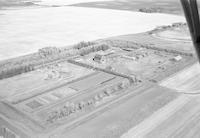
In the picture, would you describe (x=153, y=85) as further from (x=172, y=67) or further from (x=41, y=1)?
(x=41, y=1)

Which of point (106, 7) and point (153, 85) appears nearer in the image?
point (153, 85)

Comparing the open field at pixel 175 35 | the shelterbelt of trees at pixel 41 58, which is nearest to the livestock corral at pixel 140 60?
the shelterbelt of trees at pixel 41 58

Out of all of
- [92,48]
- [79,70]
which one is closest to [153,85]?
[79,70]

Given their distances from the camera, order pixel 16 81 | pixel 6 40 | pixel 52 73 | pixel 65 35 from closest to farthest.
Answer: pixel 16 81, pixel 52 73, pixel 6 40, pixel 65 35

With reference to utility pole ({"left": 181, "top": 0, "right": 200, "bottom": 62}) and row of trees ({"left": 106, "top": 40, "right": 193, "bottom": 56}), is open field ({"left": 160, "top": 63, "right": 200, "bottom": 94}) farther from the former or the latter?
utility pole ({"left": 181, "top": 0, "right": 200, "bottom": 62})

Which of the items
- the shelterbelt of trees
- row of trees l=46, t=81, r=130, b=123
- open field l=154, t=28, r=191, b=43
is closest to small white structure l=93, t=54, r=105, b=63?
the shelterbelt of trees

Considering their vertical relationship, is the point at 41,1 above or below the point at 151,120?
above
